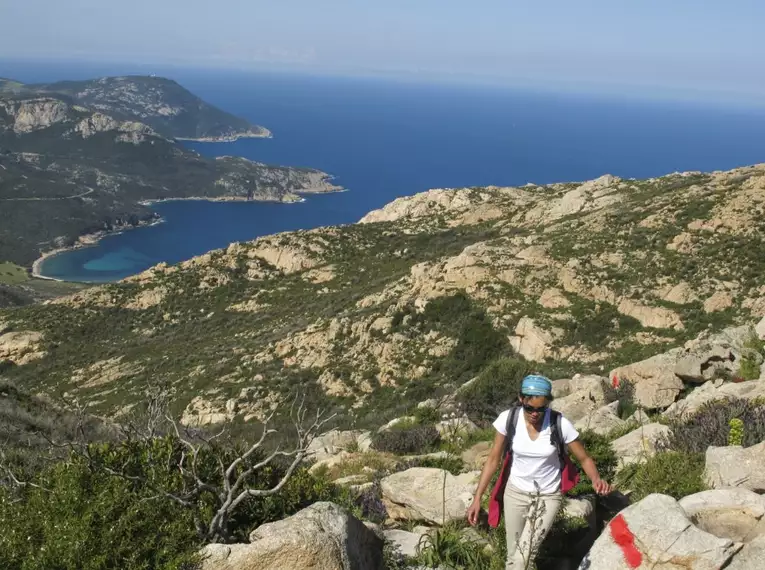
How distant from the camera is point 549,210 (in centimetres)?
4544

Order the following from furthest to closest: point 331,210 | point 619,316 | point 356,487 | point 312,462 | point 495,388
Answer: point 331,210 → point 619,316 → point 495,388 → point 312,462 → point 356,487

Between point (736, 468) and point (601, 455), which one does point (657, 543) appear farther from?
point (601, 455)

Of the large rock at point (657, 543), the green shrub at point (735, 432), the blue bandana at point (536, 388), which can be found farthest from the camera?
the green shrub at point (735, 432)

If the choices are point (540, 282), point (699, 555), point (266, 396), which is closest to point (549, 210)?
point (540, 282)

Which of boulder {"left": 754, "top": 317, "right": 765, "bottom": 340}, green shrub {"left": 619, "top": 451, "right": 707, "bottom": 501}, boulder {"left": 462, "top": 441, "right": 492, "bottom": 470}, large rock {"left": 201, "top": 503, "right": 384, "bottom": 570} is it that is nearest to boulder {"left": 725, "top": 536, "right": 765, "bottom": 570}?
green shrub {"left": 619, "top": 451, "right": 707, "bottom": 501}

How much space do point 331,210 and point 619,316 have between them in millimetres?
174876

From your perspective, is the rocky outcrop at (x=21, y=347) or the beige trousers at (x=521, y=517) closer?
the beige trousers at (x=521, y=517)

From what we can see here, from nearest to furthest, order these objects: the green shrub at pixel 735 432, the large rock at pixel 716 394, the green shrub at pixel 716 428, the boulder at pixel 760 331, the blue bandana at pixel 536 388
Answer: the blue bandana at pixel 536 388
the green shrub at pixel 735 432
the green shrub at pixel 716 428
the large rock at pixel 716 394
the boulder at pixel 760 331

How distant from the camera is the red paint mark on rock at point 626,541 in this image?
165 inches

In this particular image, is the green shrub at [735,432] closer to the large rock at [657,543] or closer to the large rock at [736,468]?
the large rock at [736,468]

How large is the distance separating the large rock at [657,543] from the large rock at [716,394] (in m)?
5.20

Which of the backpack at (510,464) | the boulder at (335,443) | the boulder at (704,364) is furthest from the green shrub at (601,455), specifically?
the boulder at (335,443)

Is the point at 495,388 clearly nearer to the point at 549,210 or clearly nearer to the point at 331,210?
the point at 549,210

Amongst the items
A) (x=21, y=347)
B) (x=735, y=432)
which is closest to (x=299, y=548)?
(x=735, y=432)
